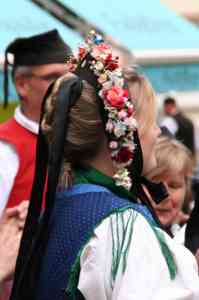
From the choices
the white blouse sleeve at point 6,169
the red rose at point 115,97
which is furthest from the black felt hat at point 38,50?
the red rose at point 115,97

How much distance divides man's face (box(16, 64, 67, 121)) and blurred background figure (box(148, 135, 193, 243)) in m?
0.54

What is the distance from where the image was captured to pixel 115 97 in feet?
6.52

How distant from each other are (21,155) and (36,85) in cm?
37

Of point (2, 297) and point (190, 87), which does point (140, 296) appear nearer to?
point (2, 297)

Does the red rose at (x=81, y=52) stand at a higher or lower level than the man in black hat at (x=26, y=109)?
higher

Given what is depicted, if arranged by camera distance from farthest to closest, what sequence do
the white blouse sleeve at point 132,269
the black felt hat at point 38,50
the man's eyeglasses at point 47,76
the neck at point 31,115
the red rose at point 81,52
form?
the black felt hat at point 38,50 < the man's eyeglasses at point 47,76 < the neck at point 31,115 < the red rose at point 81,52 < the white blouse sleeve at point 132,269

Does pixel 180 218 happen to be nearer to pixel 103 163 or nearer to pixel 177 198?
pixel 177 198

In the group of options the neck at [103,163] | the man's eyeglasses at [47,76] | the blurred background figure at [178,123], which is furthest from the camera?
the blurred background figure at [178,123]

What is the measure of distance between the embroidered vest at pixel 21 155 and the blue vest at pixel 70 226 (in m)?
→ 1.02

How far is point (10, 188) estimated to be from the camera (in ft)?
9.82

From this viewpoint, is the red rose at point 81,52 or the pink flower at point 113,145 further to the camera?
the red rose at point 81,52

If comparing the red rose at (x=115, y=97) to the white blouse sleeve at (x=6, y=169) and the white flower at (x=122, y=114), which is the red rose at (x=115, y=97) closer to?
the white flower at (x=122, y=114)

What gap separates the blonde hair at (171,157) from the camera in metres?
3.41

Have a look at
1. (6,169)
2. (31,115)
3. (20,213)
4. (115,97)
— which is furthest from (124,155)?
(31,115)
